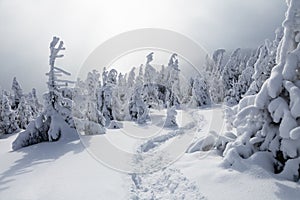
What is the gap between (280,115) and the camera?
7102 mm

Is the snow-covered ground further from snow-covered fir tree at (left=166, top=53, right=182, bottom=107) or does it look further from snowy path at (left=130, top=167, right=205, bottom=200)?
snow-covered fir tree at (left=166, top=53, right=182, bottom=107)

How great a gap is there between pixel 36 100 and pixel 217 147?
6079 centimetres

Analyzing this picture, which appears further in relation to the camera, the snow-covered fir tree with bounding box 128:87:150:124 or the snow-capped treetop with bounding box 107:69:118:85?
the snow-capped treetop with bounding box 107:69:118:85

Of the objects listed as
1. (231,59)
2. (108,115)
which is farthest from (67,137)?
(231,59)

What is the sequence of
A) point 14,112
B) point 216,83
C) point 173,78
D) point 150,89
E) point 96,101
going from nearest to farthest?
1. point 96,101
2. point 150,89
3. point 14,112
4. point 216,83
5. point 173,78

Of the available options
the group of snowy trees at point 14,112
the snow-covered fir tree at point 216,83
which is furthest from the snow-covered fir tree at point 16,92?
the snow-covered fir tree at point 216,83

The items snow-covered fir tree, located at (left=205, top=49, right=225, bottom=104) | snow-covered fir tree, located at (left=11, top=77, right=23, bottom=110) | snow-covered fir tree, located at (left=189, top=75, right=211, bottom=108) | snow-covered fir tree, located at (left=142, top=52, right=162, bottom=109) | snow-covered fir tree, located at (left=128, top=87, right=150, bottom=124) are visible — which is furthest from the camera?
snow-covered fir tree, located at (left=11, top=77, right=23, bottom=110)

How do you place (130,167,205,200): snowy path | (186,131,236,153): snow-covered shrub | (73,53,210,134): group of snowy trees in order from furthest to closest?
(73,53,210,134): group of snowy trees < (186,131,236,153): snow-covered shrub < (130,167,205,200): snowy path

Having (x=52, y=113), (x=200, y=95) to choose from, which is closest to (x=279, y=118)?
(x=52, y=113)

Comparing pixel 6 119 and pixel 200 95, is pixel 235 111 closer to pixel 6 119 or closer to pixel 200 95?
pixel 200 95

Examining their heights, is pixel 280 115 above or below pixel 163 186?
above

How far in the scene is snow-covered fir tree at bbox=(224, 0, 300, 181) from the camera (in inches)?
267

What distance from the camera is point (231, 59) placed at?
5194 cm

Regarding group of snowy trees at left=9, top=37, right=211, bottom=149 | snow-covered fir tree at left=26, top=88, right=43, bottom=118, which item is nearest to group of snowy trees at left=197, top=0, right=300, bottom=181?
group of snowy trees at left=9, top=37, right=211, bottom=149
